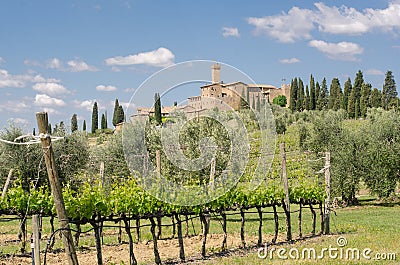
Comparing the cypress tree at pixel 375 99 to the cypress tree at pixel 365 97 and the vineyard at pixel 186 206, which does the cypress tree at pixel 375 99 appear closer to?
the cypress tree at pixel 365 97

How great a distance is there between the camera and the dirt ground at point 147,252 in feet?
35.3

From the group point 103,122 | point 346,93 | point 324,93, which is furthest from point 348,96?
point 103,122

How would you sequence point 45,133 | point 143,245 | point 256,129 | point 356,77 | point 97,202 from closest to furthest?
point 45,133 < point 97,202 < point 143,245 < point 256,129 < point 356,77

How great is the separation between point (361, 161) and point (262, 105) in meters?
17.7

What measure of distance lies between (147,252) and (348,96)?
5819 cm

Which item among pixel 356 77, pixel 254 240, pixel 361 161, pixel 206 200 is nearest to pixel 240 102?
pixel 206 200

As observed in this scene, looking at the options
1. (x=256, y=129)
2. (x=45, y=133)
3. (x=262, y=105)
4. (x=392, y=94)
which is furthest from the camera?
(x=392, y=94)

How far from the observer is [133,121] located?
10961 mm

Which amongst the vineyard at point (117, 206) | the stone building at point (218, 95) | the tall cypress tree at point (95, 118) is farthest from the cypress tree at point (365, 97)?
the stone building at point (218, 95)

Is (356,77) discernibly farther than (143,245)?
Yes

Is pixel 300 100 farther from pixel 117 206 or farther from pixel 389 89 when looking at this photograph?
pixel 117 206

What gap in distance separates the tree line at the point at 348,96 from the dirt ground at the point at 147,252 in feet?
144

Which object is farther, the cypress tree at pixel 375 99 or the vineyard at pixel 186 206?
the cypress tree at pixel 375 99

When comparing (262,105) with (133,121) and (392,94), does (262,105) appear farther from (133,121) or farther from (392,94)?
(392,94)
